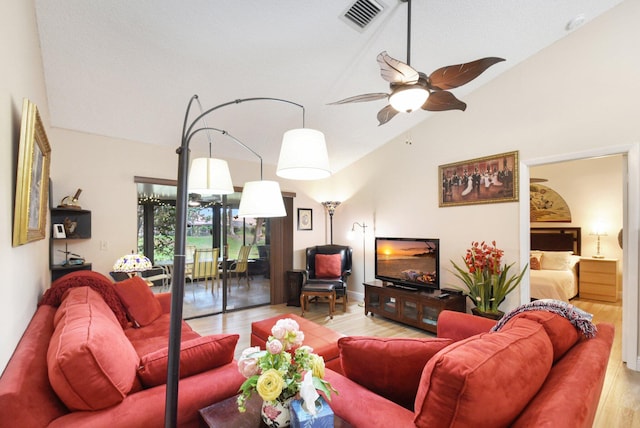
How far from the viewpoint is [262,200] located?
190 cm

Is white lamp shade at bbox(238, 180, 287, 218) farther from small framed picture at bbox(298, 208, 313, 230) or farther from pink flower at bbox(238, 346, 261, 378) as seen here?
small framed picture at bbox(298, 208, 313, 230)

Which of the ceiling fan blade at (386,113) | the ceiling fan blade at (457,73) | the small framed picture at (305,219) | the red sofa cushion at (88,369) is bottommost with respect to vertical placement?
the red sofa cushion at (88,369)

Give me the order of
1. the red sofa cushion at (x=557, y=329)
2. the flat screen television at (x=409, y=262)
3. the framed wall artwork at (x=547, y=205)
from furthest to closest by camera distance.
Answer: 1. the framed wall artwork at (x=547, y=205)
2. the flat screen television at (x=409, y=262)
3. the red sofa cushion at (x=557, y=329)

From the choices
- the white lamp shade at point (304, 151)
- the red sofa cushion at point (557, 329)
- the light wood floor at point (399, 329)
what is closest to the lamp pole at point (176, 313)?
the white lamp shade at point (304, 151)

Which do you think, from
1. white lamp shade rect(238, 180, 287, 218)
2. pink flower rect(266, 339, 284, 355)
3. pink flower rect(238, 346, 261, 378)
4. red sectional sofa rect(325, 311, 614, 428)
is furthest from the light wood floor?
pink flower rect(266, 339, 284, 355)

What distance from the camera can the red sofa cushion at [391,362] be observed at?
Result: 1.22 meters

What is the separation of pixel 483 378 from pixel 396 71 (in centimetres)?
167

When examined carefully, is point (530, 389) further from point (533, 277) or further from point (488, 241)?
point (533, 277)

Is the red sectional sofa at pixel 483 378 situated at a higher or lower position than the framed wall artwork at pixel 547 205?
lower

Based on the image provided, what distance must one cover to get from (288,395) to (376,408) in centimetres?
Result: 35

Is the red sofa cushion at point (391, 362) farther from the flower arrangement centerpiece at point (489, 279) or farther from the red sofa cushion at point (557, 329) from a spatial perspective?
the flower arrangement centerpiece at point (489, 279)

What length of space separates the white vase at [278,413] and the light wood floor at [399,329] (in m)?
2.17

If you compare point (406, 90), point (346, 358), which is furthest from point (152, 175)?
point (346, 358)

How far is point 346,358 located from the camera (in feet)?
4.50
